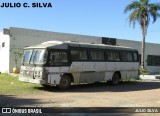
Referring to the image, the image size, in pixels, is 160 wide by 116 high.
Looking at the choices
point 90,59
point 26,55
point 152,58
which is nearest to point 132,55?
point 90,59

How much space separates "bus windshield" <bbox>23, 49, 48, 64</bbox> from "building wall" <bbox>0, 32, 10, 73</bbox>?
1199 centimetres

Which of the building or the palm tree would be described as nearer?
the building

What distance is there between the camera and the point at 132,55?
2469cm

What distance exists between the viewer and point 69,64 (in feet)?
62.3

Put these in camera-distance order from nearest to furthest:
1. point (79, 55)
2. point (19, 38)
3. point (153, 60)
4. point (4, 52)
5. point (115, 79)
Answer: point (79, 55), point (115, 79), point (19, 38), point (4, 52), point (153, 60)

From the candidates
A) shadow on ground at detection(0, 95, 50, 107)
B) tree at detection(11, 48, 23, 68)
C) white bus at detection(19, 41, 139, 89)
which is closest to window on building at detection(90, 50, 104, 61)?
white bus at detection(19, 41, 139, 89)

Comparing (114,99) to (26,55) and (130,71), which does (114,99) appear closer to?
(26,55)

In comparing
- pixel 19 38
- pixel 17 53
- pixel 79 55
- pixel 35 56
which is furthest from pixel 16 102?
pixel 19 38

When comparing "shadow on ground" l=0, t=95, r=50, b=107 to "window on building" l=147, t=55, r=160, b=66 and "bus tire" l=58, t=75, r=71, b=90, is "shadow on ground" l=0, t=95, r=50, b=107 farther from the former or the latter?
"window on building" l=147, t=55, r=160, b=66

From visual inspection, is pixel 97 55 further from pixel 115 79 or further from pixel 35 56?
pixel 35 56

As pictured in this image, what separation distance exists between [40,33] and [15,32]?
2.85 m

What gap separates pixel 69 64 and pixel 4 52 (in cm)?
1446

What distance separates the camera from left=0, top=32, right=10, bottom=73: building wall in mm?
31062

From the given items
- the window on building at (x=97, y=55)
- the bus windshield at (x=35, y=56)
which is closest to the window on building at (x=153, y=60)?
the window on building at (x=97, y=55)
